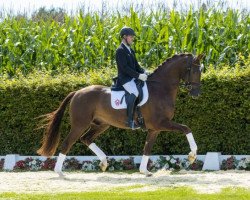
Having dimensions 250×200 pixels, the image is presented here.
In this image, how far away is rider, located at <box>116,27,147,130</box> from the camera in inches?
517

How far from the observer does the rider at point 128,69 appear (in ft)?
43.1

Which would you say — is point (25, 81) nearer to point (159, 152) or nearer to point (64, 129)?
point (64, 129)

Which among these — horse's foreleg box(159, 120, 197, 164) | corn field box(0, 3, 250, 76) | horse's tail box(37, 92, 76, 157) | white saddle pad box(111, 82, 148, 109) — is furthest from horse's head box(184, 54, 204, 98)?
corn field box(0, 3, 250, 76)

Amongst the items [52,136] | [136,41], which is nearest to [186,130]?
[52,136]

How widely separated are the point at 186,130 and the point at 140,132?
335cm

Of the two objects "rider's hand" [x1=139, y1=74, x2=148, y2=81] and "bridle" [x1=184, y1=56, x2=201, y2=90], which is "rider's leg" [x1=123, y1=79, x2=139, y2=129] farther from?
"bridle" [x1=184, y1=56, x2=201, y2=90]

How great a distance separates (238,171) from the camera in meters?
14.2

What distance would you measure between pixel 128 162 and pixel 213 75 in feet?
8.87

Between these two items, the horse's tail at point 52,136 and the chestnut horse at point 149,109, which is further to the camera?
the horse's tail at point 52,136

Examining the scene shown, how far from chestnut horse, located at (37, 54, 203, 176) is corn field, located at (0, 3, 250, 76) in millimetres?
4100

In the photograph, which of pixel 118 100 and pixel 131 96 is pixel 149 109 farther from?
pixel 118 100

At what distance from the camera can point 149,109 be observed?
13.4m

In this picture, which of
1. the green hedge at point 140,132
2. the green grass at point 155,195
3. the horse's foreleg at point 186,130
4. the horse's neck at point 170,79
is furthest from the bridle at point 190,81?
the green grass at point 155,195

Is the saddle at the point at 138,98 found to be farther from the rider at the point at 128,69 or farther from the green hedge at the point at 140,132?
the green hedge at the point at 140,132
